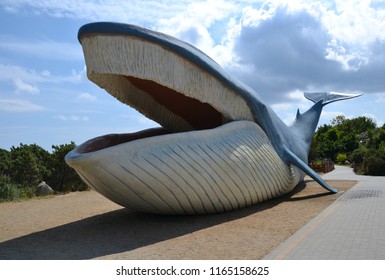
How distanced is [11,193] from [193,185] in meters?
11.2

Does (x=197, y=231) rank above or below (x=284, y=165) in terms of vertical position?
below

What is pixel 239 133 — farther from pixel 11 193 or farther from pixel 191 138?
pixel 11 193

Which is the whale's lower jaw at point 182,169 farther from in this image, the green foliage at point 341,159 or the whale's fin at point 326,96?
the green foliage at point 341,159

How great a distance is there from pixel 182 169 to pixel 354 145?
61350 mm

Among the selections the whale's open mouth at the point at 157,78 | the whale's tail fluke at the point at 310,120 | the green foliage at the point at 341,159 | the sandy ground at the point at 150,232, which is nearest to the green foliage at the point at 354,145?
the green foliage at the point at 341,159

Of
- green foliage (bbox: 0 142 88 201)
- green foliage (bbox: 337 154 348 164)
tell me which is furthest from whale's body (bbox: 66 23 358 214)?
green foliage (bbox: 337 154 348 164)

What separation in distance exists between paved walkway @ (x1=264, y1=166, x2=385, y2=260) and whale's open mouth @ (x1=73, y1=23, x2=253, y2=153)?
10.4 feet

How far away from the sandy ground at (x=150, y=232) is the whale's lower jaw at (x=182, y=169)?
49 cm

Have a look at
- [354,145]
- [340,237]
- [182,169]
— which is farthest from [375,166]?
[354,145]

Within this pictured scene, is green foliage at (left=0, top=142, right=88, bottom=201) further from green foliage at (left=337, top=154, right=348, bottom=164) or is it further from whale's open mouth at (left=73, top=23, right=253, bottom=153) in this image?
green foliage at (left=337, top=154, right=348, bottom=164)

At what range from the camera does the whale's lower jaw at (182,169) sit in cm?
793

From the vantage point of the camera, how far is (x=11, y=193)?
17.1 metres

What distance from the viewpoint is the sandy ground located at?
22.6ft

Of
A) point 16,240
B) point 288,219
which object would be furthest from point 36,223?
point 288,219
